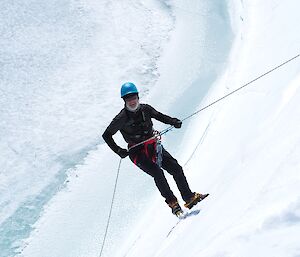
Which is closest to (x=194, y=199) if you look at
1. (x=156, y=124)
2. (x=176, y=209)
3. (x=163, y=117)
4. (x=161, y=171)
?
(x=176, y=209)

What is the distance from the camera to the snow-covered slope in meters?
1.60

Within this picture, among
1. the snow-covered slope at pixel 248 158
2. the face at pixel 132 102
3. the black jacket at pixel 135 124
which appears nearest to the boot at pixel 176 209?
the snow-covered slope at pixel 248 158

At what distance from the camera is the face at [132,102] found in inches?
128

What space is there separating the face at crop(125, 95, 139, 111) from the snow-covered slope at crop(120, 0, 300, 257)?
32.1 inches

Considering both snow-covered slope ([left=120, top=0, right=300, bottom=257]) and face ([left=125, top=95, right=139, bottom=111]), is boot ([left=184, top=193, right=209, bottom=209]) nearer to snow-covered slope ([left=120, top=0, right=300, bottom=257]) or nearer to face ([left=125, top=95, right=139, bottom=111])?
snow-covered slope ([left=120, top=0, right=300, bottom=257])

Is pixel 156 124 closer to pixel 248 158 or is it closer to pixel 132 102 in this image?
pixel 132 102

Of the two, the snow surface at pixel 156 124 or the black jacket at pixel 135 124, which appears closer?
the snow surface at pixel 156 124

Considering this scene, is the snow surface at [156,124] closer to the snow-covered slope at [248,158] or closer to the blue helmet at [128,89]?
the snow-covered slope at [248,158]

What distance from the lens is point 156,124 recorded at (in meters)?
5.92

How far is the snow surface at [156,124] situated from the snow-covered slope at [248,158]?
0.5 inches

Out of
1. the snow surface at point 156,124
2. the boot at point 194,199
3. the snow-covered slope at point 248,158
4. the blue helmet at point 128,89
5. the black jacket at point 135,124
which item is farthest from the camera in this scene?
the boot at point 194,199

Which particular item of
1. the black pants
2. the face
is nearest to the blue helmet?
the face

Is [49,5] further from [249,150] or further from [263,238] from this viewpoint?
[263,238]

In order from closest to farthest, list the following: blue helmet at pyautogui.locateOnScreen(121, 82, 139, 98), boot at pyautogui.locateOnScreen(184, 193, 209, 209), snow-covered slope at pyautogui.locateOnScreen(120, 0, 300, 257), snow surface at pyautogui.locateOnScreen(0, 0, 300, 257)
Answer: snow-covered slope at pyautogui.locateOnScreen(120, 0, 300, 257) → snow surface at pyautogui.locateOnScreen(0, 0, 300, 257) → blue helmet at pyautogui.locateOnScreen(121, 82, 139, 98) → boot at pyautogui.locateOnScreen(184, 193, 209, 209)
